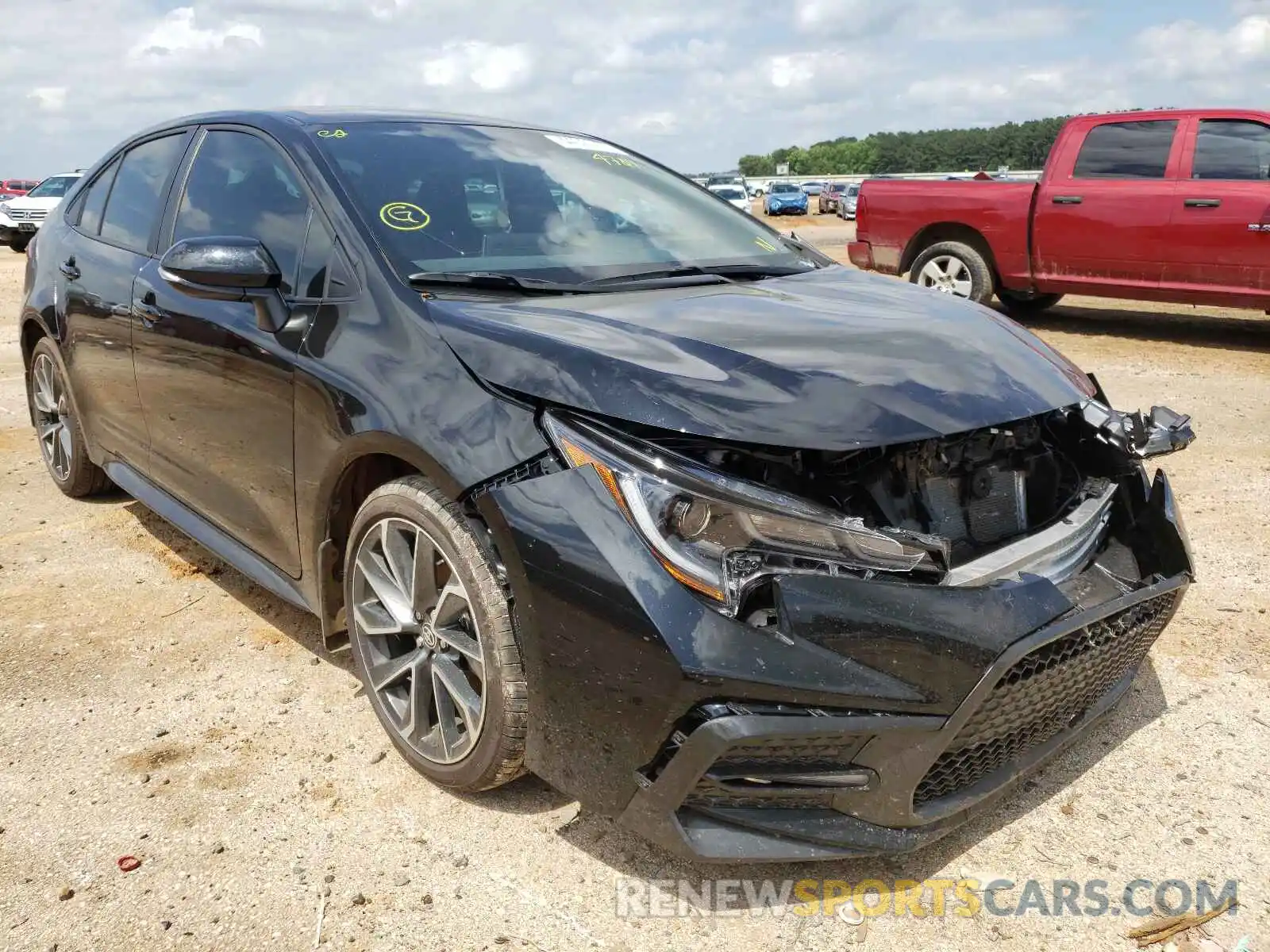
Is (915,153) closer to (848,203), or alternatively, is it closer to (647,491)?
(848,203)

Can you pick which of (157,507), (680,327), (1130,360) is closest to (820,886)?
(680,327)

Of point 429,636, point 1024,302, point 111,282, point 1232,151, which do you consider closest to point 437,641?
point 429,636

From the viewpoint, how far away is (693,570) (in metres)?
1.90

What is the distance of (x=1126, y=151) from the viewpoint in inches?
340

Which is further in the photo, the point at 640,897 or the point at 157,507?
the point at 157,507

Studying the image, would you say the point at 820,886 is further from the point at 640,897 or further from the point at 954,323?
the point at 954,323

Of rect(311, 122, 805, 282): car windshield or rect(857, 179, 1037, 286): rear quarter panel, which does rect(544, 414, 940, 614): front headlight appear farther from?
rect(857, 179, 1037, 286): rear quarter panel

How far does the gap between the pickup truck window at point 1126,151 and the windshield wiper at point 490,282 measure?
7565 millimetres

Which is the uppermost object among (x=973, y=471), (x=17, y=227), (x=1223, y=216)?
(x=1223, y=216)

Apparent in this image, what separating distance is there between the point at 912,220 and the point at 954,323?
743 centimetres

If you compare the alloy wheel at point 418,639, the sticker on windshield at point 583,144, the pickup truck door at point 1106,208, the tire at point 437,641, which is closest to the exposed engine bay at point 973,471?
the tire at point 437,641

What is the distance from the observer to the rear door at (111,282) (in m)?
3.68

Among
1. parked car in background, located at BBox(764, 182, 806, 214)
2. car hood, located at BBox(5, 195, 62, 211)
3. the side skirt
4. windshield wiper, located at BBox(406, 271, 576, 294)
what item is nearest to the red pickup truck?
windshield wiper, located at BBox(406, 271, 576, 294)

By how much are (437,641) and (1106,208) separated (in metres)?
8.05
